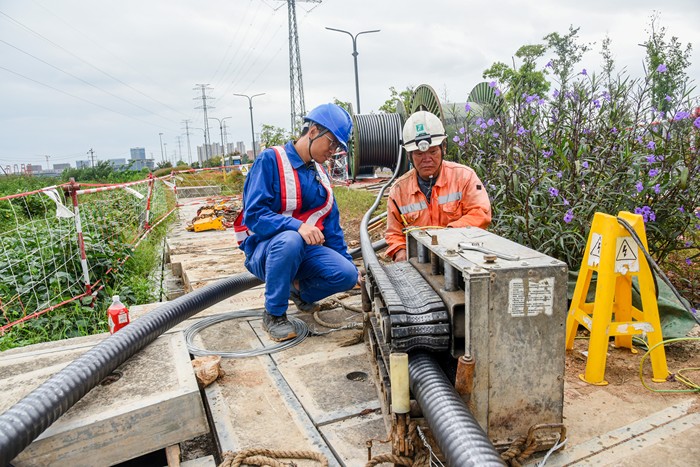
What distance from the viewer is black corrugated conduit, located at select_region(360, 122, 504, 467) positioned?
157cm

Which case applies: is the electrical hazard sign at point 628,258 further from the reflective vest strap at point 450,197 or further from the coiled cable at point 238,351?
the coiled cable at point 238,351

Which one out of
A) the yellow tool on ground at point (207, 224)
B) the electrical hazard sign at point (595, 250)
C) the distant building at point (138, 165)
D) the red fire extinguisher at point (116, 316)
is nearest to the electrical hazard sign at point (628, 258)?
the electrical hazard sign at point (595, 250)

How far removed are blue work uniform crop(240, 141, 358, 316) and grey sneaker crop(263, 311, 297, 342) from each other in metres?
0.05

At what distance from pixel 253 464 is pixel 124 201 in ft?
27.2

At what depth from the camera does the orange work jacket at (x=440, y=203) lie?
3.39 metres

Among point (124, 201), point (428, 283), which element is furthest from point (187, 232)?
point (428, 283)

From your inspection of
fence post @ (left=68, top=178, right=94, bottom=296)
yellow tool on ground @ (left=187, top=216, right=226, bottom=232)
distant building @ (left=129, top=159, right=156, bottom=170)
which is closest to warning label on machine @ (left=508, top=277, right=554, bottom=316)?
fence post @ (left=68, top=178, right=94, bottom=296)

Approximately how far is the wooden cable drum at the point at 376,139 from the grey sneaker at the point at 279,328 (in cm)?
764

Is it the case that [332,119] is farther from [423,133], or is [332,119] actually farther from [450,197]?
[450,197]

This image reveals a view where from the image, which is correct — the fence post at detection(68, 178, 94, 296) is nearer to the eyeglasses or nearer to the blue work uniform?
the blue work uniform

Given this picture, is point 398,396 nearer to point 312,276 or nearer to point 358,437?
point 358,437

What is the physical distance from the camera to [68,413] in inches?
83.8

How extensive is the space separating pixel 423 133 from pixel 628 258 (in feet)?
4.86

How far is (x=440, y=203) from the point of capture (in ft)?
11.5
